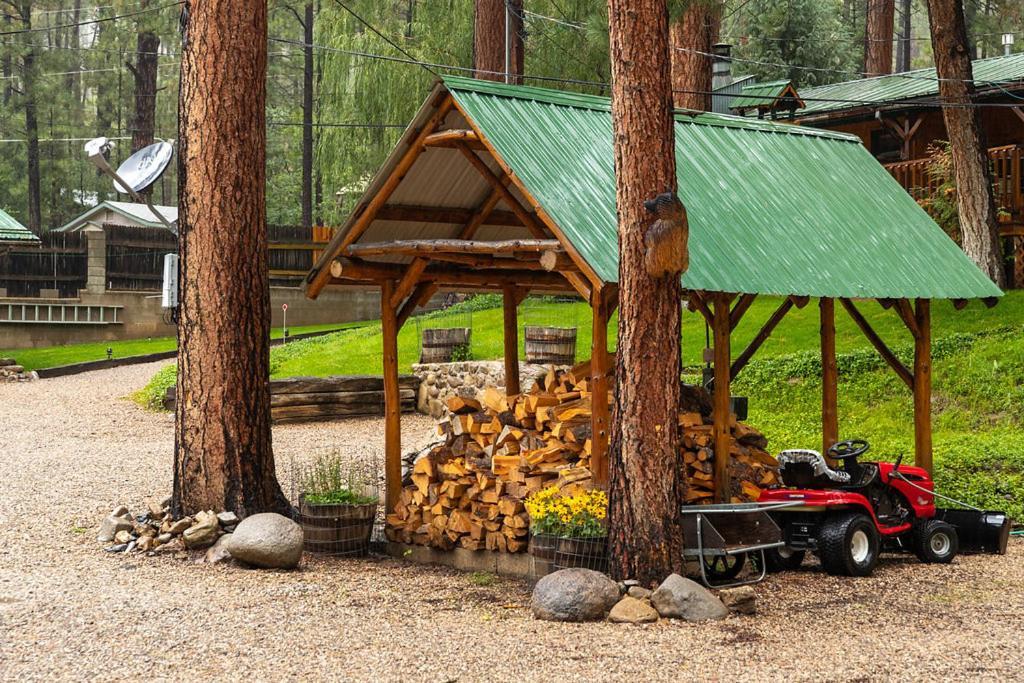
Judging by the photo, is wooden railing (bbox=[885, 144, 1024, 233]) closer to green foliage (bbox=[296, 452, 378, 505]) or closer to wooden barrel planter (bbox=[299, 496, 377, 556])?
green foliage (bbox=[296, 452, 378, 505])

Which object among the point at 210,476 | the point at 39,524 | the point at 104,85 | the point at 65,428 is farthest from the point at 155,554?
the point at 104,85

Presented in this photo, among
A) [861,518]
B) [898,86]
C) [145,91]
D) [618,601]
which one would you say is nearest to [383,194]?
[618,601]

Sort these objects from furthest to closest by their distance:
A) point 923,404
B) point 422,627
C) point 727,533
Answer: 1. point 923,404
2. point 727,533
3. point 422,627

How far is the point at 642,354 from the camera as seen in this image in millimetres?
8758

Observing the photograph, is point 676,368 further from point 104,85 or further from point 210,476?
point 104,85

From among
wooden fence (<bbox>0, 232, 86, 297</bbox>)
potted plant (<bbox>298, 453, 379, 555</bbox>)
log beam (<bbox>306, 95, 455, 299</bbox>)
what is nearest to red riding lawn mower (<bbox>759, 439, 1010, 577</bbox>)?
potted plant (<bbox>298, 453, 379, 555</bbox>)

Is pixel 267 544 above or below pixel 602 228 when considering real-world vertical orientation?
below

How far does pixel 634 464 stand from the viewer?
8.79 meters

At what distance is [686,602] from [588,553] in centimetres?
95

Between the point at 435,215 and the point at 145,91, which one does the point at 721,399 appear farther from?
the point at 145,91

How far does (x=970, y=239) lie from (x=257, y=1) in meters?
13.2

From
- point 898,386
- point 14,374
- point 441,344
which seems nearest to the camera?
point 898,386

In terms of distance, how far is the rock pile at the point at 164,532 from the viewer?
10.7 meters

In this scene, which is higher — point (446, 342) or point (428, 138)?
point (428, 138)
